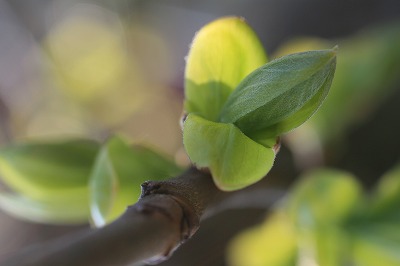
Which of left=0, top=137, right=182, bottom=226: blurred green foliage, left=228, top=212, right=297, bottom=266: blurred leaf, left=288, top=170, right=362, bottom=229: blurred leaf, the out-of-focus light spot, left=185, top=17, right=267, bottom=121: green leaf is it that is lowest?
left=228, top=212, right=297, bottom=266: blurred leaf

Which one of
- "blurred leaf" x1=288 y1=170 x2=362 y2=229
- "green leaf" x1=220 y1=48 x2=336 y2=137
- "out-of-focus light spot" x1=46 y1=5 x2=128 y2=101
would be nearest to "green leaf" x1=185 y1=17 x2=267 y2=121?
"green leaf" x1=220 y1=48 x2=336 y2=137

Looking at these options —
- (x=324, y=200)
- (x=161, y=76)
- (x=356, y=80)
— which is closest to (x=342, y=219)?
(x=324, y=200)

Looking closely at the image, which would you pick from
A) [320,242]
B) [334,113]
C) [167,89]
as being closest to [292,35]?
[167,89]

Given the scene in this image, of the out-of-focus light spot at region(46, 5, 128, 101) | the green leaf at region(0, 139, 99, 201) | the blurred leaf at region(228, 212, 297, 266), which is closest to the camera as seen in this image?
the green leaf at region(0, 139, 99, 201)

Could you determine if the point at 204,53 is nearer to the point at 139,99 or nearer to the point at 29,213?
the point at 29,213

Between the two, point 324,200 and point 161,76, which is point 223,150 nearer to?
point 324,200

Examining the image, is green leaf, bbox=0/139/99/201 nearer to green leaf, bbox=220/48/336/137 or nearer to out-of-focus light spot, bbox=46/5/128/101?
green leaf, bbox=220/48/336/137

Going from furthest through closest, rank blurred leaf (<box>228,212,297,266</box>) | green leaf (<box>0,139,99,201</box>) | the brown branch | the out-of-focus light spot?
the out-of-focus light spot → blurred leaf (<box>228,212,297,266</box>) → green leaf (<box>0,139,99,201</box>) → the brown branch
